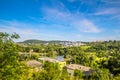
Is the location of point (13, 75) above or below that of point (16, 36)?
below

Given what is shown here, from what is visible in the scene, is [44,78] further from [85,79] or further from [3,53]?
[85,79]

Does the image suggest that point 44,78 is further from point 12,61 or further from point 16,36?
point 16,36

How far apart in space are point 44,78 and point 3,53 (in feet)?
14.7

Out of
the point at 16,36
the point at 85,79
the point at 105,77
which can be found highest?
the point at 16,36

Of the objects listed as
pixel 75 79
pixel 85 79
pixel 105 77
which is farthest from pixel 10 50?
pixel 85 79

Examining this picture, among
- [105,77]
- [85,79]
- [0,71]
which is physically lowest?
[85,79]

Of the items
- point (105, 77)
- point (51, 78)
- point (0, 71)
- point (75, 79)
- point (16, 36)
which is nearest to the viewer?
point (0, 71)

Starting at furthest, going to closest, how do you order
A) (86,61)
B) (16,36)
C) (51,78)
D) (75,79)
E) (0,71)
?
(86,61)
(75,79)
(51,78)
(16,36)
(0,71)

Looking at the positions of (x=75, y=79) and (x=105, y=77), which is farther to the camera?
(x=75, y=79)

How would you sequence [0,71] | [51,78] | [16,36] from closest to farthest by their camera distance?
1. [0,71]
2. [16,36]
3. [51,78]

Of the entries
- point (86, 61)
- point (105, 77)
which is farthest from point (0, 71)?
point (86, 61)

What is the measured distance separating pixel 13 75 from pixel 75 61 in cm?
5812

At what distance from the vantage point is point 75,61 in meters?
68.1

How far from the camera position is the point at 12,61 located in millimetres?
11344
